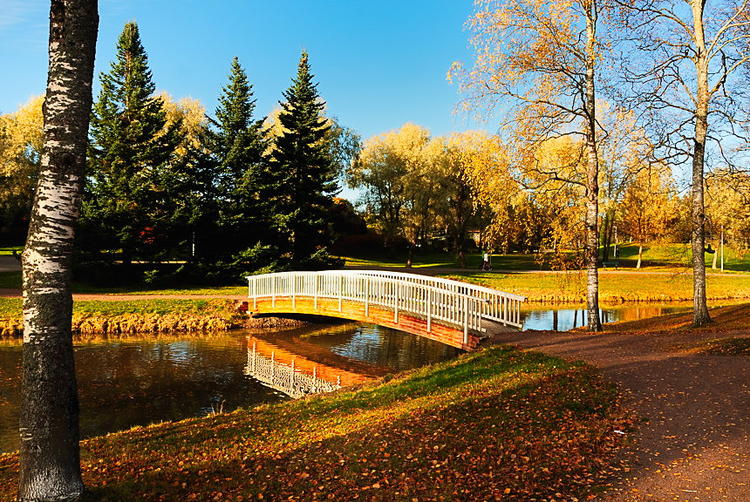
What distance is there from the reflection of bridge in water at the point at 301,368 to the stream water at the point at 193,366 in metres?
0.06

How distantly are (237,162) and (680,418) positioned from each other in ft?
79.2

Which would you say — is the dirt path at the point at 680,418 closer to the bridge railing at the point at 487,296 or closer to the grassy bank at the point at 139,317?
the bridge railing at the point at 487,296

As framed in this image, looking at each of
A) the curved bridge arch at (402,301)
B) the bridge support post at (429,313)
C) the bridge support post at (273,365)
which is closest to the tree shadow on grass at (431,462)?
the curved bridge arch at (402,301)

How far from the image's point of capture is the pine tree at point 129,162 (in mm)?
24062

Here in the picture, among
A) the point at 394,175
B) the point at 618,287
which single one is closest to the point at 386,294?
the point at 618,287

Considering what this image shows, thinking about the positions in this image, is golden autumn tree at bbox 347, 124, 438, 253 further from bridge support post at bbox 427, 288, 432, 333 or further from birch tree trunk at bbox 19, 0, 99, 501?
birch tree trunk at bbox 19, 0, 99, 501

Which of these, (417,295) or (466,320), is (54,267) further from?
(417,295)

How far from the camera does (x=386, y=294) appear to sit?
14.6 metres

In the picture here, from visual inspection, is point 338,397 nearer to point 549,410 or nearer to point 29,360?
point 549,410

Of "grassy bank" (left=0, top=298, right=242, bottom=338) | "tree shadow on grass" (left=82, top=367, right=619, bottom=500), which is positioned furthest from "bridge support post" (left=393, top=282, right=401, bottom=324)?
"grassy bank" (left=0, top=298, right=242, bottom=338)

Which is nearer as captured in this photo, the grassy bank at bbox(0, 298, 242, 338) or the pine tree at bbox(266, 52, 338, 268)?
the grassy bank at bbox(0, 298, 242, 338)

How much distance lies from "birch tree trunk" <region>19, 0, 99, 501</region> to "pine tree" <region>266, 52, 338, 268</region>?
73.0 ft

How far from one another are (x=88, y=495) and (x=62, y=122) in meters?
3.22

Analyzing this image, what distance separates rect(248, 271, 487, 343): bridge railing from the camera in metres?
12.5
